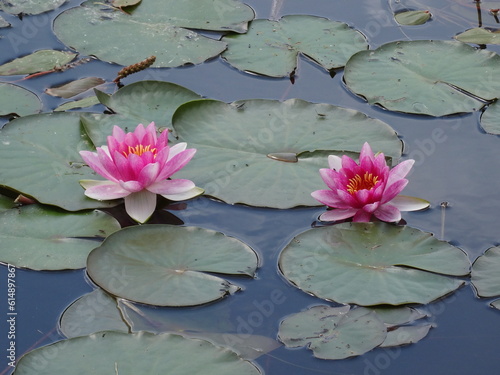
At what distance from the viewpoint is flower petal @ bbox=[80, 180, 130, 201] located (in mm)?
2865

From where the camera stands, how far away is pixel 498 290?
2525 mm

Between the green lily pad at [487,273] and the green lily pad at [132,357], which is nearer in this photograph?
the green lily pad at [132,357]

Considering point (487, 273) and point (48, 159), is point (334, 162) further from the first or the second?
point (48, 159)

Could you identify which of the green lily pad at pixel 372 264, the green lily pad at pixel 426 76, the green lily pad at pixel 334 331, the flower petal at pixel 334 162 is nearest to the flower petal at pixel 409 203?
the green lily pad at pixel 372 264

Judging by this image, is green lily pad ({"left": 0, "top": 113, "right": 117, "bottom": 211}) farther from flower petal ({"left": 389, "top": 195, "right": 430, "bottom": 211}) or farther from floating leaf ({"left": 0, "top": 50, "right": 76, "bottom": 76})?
flower petal ({"left": 389, "top": 195, "right": 430, "bottom": 211})

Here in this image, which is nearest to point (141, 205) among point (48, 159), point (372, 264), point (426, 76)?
point (48, 159)

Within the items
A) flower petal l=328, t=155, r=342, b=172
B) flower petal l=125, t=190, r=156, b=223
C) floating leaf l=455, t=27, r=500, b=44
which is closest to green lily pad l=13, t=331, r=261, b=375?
flower petal l=125, t=190, r=156, b=223

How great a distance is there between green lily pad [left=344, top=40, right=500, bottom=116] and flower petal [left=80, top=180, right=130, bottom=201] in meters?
1.41

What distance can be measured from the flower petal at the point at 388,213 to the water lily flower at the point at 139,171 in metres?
0.74

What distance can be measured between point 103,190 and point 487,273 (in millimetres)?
1545

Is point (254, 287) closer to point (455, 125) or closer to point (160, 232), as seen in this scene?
point (160, 232)

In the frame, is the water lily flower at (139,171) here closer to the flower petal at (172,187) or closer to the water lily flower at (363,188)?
the flower petal at (172,187)

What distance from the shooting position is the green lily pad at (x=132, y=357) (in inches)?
84.4

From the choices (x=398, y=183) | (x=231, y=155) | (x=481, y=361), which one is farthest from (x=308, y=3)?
(x=481, y=361)
